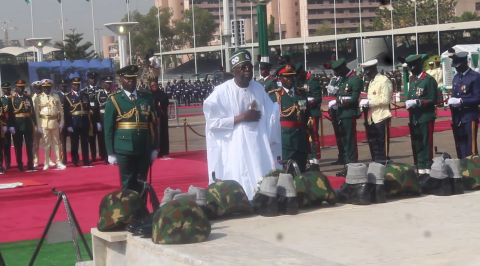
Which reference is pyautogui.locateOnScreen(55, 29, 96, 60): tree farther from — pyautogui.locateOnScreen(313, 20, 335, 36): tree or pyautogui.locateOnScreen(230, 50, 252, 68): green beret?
pyautogui.locateOnScreen(230, 50, 252, 68): green beret

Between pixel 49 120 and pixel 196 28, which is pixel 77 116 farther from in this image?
pixel 196 28

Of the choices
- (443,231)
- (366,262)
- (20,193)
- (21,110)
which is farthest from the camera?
(21,110)

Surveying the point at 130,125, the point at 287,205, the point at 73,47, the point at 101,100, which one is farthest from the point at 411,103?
the point at 73,47

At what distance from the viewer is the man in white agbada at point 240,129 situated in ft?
25.1

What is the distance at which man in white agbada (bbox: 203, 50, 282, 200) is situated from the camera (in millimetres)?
7660

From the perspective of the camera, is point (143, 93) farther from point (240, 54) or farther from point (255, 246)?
point (255, 246)

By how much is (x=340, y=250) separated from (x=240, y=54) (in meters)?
Result: 2.93

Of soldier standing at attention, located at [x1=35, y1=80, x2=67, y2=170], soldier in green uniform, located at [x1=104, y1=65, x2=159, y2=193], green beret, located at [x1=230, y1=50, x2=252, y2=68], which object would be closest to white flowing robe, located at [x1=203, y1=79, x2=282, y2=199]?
green beret, located at [x1=230, y1=50, x2=252, y2=68]

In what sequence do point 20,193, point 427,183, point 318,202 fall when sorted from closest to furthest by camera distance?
1. point 318,202
2. point 427,183
3. point 20,193

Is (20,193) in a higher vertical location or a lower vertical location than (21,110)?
lower

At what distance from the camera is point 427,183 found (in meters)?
7.54

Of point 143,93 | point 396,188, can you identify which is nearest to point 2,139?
point 143,93

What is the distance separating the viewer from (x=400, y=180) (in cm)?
727

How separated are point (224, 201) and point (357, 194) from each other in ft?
4.47
